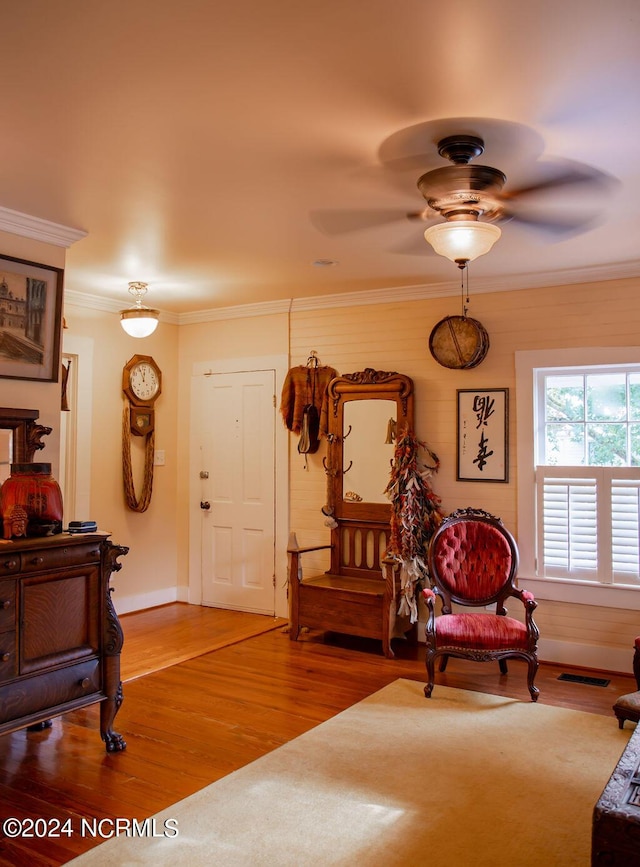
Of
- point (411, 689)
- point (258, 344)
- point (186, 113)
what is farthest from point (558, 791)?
point (258, 344)

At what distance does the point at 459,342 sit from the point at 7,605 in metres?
3.31

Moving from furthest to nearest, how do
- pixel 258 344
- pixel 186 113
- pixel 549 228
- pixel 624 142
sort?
1. pixel 258 344
2. pixel 549 228
3. pixel 624 142
4. pixel 186 113

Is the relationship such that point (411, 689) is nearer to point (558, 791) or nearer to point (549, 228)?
point (558, 791)

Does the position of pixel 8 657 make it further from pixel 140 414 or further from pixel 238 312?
pixel 238 312

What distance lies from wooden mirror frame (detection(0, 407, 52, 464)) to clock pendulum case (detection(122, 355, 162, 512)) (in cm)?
222

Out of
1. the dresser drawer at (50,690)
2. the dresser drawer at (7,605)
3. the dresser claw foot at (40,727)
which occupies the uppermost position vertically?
the dresser drawer at (7,605)

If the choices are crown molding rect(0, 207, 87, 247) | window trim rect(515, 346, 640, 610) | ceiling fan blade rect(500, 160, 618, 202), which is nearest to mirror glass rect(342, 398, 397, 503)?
window trim rect(515, 346, 640, 610)

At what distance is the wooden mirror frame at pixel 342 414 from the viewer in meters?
5.24

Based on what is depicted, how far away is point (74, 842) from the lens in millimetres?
2555

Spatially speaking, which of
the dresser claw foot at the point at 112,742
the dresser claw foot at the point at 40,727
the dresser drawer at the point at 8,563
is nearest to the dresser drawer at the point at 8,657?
the dresser drawer at the point at 8,563

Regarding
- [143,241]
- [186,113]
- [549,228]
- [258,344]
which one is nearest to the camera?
[186,113]

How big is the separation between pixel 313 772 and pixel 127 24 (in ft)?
9.40

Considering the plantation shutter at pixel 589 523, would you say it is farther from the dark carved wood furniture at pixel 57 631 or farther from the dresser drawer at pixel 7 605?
the dresser drawer at pixel 7 605

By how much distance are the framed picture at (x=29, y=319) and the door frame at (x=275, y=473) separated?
2347 millimetres
